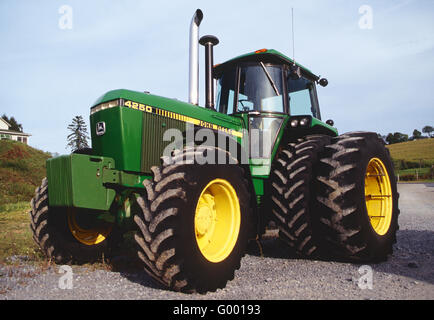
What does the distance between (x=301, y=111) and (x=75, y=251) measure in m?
3.99

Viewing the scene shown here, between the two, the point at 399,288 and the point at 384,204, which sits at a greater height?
the point at 384,204

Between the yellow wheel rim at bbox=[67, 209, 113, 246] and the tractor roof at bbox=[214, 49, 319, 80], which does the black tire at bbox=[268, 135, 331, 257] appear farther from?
the yellow wheel rim at bbox=[67, 209, 113, 246]

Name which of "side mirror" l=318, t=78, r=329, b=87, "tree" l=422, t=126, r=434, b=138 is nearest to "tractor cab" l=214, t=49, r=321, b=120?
"side mirror" l=318, t=78, r=329, b=87

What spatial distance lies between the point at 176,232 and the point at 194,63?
106 inches

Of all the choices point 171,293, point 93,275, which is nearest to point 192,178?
point 171,293

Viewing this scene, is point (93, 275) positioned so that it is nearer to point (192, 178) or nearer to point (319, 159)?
point (192, 178)

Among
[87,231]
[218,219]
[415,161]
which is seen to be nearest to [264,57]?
[218,219]

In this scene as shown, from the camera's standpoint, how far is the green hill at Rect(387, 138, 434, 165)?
55478mm

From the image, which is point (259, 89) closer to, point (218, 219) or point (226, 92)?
point (226, 92)

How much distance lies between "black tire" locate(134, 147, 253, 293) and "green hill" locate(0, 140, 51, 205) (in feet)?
49.2

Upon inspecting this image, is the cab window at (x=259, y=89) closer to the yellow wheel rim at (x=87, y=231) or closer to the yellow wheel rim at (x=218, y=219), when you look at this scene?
the yellow wheel rim at (x=218, y=219)

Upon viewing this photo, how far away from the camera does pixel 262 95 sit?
528cm

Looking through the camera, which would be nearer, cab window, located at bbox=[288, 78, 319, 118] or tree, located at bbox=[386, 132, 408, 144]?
cab window, located at bbox=[288, 78, 319, 118]
